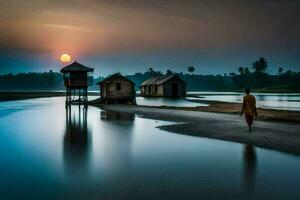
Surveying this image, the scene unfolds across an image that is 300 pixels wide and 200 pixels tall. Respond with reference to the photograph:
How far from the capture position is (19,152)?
14508 millimetres

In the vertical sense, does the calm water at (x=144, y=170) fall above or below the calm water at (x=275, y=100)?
above

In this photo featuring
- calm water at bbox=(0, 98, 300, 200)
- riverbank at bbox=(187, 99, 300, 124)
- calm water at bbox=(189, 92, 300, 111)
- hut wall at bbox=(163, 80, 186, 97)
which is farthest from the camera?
hut wall at bbox=(163, 80, 186, 97)

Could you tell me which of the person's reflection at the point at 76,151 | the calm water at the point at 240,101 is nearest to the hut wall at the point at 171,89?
the calm water at the point at 240,101

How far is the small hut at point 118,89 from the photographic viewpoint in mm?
49625

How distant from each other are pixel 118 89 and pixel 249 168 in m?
40.1

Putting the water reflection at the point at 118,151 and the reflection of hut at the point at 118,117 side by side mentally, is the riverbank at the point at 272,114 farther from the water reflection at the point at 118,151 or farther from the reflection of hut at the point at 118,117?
the water reflection at the point at 118,151

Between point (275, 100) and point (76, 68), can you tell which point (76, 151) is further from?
point (275, 100)

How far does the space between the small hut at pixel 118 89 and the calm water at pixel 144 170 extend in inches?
1272

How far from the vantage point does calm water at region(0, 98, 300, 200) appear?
8328mm

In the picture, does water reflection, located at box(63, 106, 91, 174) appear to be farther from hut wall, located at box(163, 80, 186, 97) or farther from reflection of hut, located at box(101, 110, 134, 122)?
hut wall, located at box(163, 80, 186, 97)

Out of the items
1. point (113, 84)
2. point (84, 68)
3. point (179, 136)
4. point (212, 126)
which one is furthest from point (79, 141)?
point (113, 84)

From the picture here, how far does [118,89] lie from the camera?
164 ft

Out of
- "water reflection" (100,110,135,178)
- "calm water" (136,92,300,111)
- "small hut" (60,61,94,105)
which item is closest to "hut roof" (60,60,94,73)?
"small hut" (60,61,94,105)

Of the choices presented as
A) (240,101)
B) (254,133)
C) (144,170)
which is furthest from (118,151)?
(240,101)
